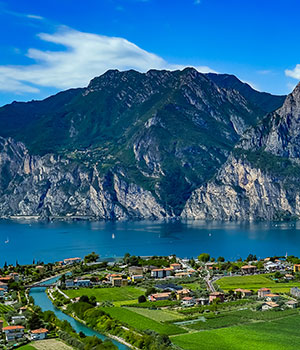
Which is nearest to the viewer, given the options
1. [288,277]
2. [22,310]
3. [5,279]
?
[22,310]

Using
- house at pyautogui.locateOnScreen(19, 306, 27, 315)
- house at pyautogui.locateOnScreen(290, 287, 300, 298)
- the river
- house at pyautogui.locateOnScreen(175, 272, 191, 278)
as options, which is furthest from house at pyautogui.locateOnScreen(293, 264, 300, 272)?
house at pyautogui.locateOnScreen(19, 306, 27, 315)

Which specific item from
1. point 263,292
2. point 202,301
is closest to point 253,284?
point 263,292

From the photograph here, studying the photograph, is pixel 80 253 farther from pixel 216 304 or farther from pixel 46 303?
pixel 216 304

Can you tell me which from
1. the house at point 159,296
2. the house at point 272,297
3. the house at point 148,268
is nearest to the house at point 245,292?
the house at point 272,297

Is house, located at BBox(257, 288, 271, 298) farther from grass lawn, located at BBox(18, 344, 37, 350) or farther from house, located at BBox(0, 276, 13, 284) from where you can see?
house, located at BBox(0, 276, 13, 284)

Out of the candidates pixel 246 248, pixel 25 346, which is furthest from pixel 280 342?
pixel 246 248

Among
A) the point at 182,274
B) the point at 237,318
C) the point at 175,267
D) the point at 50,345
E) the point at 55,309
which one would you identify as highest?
the point at 175,267

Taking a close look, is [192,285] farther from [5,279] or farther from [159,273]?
[5,279]
